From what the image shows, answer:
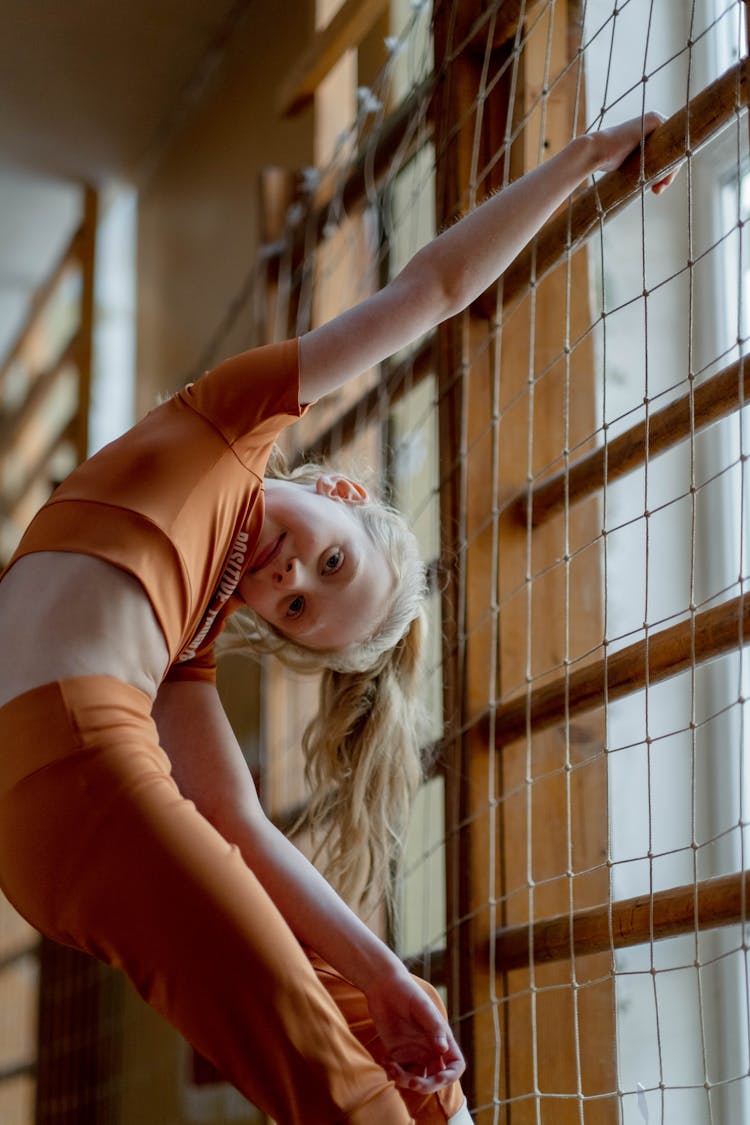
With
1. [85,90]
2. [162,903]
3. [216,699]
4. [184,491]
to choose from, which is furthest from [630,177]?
[85,90]

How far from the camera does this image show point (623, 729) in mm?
1510

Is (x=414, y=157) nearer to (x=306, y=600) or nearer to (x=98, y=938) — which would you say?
(x=306, y=600)

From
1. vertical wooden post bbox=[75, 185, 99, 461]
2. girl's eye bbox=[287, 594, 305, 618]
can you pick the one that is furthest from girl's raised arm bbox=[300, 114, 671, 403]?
vertical wooden post bbox=[75, 185, 99, 461]

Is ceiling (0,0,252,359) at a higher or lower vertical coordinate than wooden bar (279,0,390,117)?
higher

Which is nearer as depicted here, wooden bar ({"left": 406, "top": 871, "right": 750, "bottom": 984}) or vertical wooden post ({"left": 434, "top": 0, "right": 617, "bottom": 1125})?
wooden bar ({"left": 406, "top": 871, "right": 750, "bottom": 984})

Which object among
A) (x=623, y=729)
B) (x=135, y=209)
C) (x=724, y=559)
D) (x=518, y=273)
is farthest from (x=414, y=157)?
(x=135, y=209)

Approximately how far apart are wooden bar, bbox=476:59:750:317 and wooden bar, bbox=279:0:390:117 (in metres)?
0.53

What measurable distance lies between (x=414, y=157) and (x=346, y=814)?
863 millimetres

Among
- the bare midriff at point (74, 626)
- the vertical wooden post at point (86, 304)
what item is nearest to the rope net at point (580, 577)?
the bare midriff at point (74, 626)

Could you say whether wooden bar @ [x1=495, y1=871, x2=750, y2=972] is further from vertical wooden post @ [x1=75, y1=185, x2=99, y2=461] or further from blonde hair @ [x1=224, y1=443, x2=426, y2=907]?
vertical wooden post @ [x1=75, y1=185, x2=99, y2=461]

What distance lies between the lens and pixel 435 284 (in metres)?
1.11

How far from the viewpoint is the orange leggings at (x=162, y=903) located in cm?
93

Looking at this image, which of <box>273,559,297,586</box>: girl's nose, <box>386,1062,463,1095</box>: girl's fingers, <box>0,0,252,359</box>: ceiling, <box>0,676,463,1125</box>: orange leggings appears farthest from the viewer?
<box>0,0,252,359</box>: ceiling

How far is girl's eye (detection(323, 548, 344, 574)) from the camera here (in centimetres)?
125
